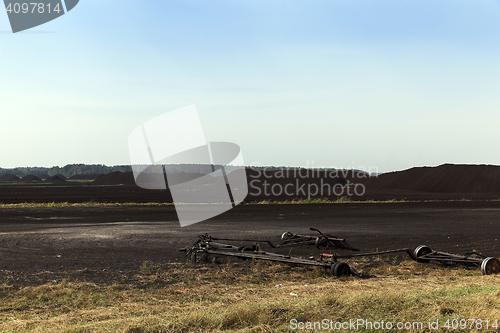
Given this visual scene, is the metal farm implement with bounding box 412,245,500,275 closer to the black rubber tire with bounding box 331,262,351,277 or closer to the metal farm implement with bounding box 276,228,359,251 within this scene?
the metal farm implement with bounding box 276,228,359,251

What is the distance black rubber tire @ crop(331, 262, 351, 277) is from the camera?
1066cm

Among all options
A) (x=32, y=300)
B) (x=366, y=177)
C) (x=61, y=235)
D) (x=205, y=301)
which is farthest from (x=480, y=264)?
(x=366, y=177)

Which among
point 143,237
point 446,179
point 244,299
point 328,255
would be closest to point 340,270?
point 328,255

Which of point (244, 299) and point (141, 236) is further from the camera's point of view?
point (141, 236)

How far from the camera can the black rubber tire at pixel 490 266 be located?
11.4 meters

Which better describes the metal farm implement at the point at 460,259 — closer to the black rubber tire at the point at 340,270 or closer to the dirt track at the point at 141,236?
the dirt track at the point at 141,236

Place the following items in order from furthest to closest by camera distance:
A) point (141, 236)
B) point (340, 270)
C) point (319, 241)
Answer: point (141, 236)
point (319, 241)
point (340, 270)

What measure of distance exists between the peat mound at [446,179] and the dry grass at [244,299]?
76.4 m

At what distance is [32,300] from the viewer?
339 inches

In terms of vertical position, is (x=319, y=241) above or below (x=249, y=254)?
below

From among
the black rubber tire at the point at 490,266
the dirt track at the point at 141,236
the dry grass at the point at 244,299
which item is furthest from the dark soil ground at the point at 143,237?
the black rubber tire at the point at 490,266

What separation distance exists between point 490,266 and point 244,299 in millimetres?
7769

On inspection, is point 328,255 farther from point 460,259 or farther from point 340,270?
point 460,259

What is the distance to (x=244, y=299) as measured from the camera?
8.27 metres
